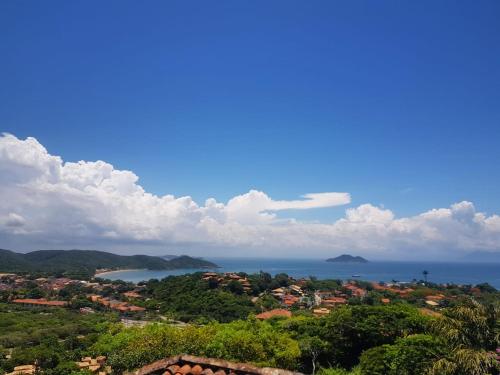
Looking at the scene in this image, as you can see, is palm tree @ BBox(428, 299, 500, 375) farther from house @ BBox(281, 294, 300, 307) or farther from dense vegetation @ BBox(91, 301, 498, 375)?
house @ BBox(281, 294, 300, 307)

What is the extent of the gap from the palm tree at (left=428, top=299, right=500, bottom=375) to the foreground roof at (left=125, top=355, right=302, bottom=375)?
5923 mm

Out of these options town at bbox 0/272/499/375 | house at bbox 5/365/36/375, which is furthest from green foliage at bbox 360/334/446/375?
house at bbox 5/365/36/375

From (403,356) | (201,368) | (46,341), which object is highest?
(201,368)

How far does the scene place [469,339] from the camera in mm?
9062

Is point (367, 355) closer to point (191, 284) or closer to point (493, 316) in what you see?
point (493, 316)

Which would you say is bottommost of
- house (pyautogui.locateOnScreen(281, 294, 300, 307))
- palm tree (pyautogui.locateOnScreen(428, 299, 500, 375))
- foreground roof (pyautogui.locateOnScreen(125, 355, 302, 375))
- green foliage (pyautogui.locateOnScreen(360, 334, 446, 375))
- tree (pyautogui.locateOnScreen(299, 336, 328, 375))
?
house (pyautogui.locateOnScreen(281, 294, 300, 307))

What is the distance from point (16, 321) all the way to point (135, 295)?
29019mm

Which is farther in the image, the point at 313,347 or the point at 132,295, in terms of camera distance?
A: the point at 132,295

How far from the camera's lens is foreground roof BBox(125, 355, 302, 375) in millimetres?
4273

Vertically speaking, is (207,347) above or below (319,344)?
above

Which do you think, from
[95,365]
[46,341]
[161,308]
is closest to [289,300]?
[161,308]

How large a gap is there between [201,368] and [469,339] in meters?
7.64

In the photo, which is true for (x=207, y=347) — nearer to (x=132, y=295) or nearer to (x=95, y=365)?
(x=95, y=365)

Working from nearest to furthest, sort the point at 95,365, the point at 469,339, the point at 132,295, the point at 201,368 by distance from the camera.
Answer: the point at 201,368, the point at 469,339, the point at 95,365, the point at 132,295
